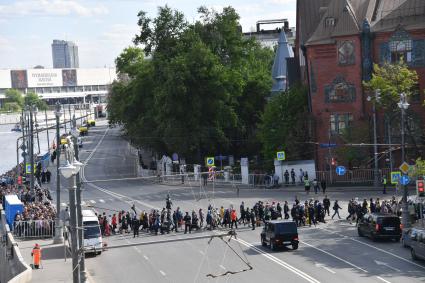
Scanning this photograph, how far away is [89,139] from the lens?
489 ft

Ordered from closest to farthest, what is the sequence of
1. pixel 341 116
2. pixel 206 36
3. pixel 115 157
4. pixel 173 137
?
pixel 341 116 < pixel 173 137 < pixel 206 36 < pixel 115 157

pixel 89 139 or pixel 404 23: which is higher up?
pixel 404 23

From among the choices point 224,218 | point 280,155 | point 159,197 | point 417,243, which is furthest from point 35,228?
point 280,155

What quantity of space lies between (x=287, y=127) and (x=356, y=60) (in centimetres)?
815

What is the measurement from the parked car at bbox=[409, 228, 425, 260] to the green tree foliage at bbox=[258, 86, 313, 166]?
120 ft

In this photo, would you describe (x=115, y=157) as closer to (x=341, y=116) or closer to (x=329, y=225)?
(x=341, y=116)

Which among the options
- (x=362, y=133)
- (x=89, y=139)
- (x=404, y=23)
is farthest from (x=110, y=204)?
(x=89, y=139)

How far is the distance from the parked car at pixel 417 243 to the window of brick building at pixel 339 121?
36587 mm

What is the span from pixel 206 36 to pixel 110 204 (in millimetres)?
34184

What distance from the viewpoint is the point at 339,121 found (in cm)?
7138

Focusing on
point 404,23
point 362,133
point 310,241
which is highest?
point 404,23

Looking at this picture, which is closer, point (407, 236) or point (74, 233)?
point (74, 233)

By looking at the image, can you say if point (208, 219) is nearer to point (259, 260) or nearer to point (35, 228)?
point (259, 260)

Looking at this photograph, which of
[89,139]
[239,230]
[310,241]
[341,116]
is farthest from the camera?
[89,139]
